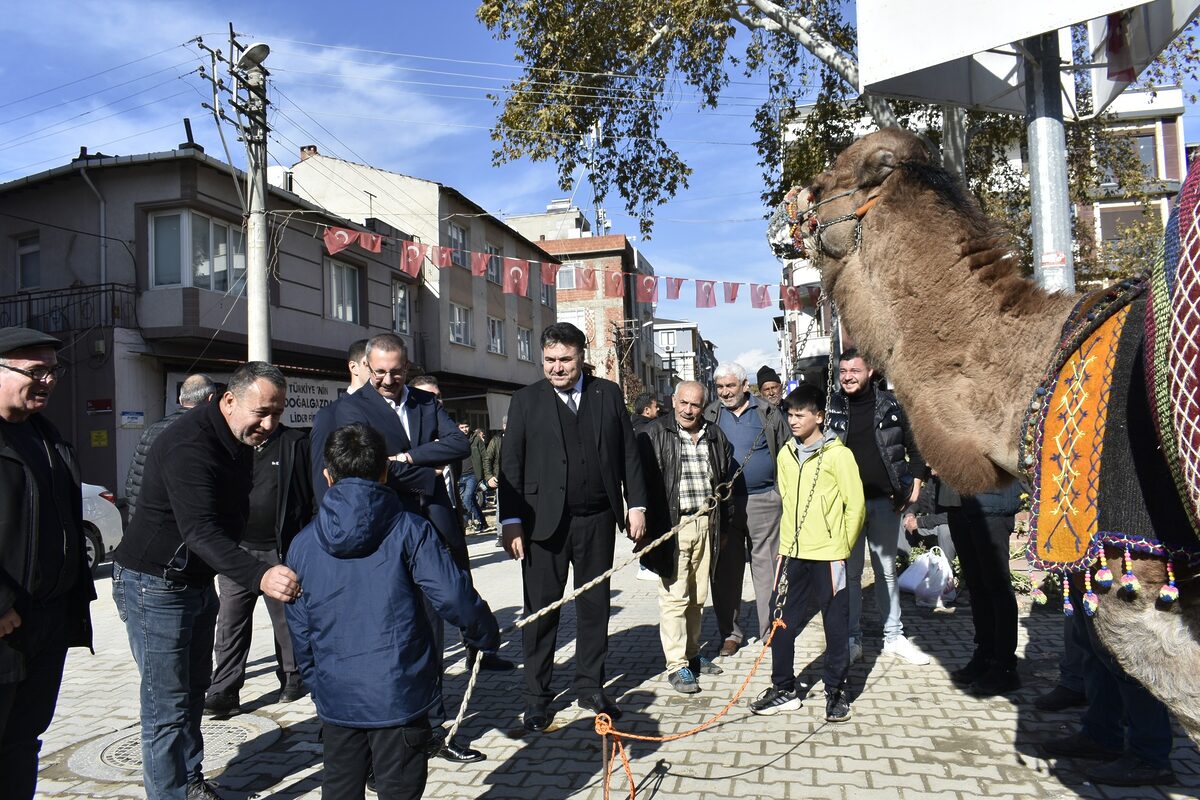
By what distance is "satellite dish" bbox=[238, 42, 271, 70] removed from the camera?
14.1m

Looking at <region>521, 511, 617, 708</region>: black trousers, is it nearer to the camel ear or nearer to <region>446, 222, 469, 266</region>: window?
the camel ear

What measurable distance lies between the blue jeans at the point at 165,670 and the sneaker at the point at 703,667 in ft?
10.3

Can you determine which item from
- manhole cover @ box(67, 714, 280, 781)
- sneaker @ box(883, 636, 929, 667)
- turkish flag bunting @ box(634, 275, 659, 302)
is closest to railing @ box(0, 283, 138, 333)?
turkish flag bunting @ box(634, 275, 659, 302)

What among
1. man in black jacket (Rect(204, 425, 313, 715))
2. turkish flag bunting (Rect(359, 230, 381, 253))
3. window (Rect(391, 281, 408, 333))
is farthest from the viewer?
window (Rect(391, 281, 408, 333))

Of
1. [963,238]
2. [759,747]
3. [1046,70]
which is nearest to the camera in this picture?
[963,238]

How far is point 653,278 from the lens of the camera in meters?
17.8

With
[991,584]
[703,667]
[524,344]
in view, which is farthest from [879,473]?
[524,344]

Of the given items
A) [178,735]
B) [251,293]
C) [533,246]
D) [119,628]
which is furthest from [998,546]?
[533,246]

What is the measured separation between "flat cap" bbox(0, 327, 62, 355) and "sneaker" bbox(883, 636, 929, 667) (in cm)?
542

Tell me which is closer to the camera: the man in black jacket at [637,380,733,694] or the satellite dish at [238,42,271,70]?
the man in black jacket at [637,380,733,694]

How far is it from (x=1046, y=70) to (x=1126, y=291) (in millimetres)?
4499

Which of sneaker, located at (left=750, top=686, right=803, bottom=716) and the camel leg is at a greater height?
the camel leg

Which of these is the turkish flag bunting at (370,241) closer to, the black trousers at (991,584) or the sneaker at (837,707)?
the black trousers at (991,584)

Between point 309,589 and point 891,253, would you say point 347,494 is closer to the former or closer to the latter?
point 309,589
